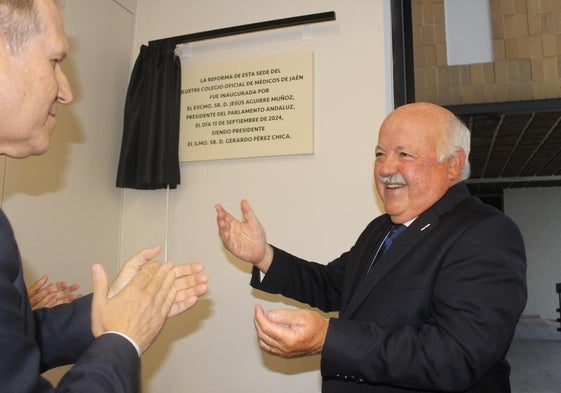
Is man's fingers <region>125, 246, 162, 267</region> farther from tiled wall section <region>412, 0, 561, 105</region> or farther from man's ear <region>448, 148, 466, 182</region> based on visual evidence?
tiled wall section <region>412, 0, 561, 105</region>

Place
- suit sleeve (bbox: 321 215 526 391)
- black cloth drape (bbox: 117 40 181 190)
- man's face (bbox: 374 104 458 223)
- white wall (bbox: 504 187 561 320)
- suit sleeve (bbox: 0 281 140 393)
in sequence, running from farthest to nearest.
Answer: white wall (bbox: 504 187 561 320), black cloth drape (bbox: 117 40 181 190), man's face (bbox: 374 104 458 223), suit sleeve (bbox: 321 215 526 391), suit sleeve (bbox: 0 281 140 393)

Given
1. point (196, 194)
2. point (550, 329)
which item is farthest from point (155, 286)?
point (550, 329)

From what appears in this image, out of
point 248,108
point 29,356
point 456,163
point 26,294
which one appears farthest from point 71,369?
point 248,108

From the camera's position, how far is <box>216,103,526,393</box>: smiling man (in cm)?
112

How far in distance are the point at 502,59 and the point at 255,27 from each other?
129 cm

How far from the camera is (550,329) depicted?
327 inches

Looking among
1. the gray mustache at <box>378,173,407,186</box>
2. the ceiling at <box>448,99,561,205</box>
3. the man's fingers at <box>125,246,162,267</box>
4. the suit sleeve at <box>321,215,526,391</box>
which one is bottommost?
the suit sleeve at <box>321,215,526,391</box>

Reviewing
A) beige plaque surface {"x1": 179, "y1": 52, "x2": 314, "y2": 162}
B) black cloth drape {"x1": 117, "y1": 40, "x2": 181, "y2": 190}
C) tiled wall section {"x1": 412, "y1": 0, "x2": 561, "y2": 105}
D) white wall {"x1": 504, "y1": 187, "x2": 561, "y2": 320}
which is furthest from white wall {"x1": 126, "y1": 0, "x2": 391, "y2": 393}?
white wall {"x1": 504, "y1": 187, "x2": 561, "y2": 320}

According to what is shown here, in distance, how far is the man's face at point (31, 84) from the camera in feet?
3.12

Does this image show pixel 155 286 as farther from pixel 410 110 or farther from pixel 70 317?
pixel 410 110

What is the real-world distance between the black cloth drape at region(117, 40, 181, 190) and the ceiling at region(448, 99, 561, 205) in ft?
4.91

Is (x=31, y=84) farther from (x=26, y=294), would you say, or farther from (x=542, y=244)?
(x=542, y=244)

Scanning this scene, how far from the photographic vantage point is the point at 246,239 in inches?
67.1

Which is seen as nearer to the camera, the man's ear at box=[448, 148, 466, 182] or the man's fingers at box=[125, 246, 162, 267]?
the man's fingers at box=[125, 246, 162, 267]
